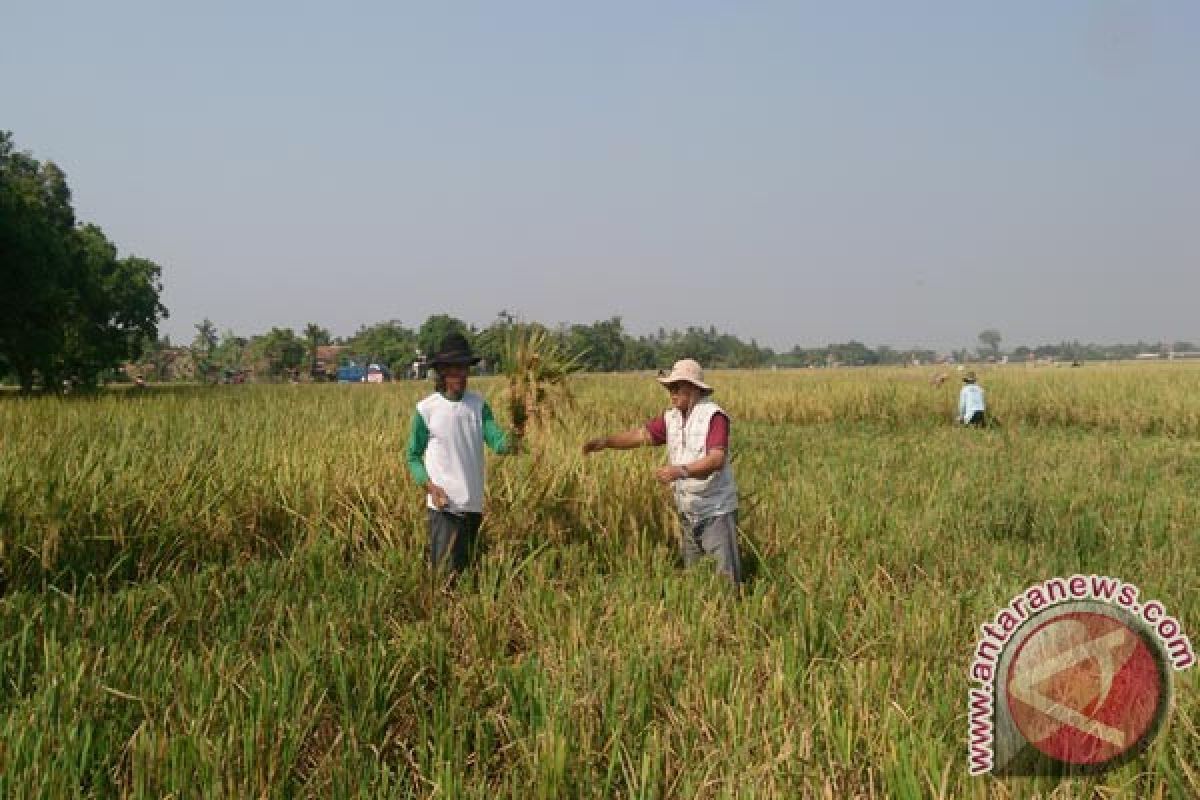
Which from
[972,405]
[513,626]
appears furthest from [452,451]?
[972,405]

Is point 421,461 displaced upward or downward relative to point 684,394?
downward

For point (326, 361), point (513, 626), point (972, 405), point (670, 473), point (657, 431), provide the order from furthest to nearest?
point (326, 361) → point (972, 405) → point (657, 431) → point (670, 473) → point (513, 626)

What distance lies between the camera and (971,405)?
1404 cm

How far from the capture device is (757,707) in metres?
2.39

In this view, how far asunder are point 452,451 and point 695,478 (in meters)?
1.33

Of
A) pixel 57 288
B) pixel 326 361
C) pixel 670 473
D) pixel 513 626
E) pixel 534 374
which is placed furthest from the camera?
pixel 326 361

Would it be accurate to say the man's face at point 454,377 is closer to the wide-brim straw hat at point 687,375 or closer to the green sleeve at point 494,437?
the green sleeve at point 494,437

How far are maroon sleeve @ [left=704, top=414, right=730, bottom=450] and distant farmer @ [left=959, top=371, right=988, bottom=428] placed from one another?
11817 millimetres

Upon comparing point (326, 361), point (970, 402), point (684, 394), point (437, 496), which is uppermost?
point (326, 361)

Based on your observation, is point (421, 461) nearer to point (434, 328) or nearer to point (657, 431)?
point (657, 431)

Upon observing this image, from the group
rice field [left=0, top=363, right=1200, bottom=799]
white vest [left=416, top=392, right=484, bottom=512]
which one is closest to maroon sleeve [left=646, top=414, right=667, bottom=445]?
rice field [left=0, top=363, right=1200, bottom=799]

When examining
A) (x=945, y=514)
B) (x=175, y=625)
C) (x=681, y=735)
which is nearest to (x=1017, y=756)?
(x=681, y=735)

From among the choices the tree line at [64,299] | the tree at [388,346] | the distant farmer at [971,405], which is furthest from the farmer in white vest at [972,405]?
the tree at [388,346]

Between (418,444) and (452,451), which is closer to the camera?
(452,451)
